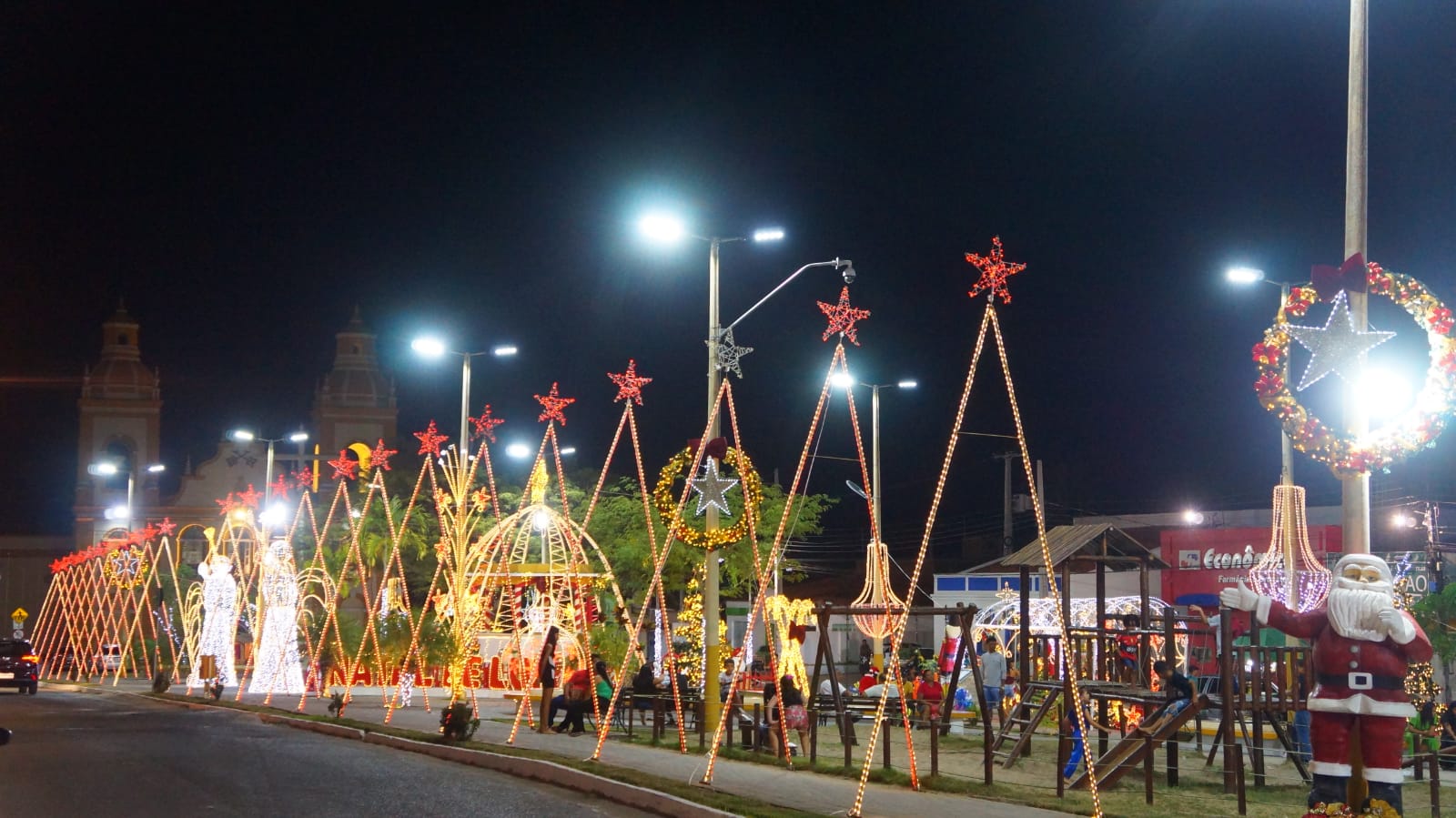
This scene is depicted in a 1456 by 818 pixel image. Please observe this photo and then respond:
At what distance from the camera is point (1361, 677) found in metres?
10.8

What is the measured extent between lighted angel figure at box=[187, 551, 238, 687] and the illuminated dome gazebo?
611 centimetres

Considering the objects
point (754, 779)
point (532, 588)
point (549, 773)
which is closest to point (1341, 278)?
point (754, 779)

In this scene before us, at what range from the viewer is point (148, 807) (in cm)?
1391

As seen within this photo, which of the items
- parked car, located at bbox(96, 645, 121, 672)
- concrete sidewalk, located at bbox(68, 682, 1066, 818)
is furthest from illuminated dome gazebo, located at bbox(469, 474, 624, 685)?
parked car, located at bbox(96, 645, 121, 672)

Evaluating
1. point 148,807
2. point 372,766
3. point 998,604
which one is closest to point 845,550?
point 998,604

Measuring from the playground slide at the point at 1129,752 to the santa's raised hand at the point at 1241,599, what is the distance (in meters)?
4.23

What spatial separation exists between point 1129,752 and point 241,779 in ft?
31.0

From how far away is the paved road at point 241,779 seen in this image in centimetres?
1402

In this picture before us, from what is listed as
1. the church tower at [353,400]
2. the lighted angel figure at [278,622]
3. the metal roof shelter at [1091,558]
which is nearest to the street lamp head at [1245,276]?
the metal roof shelter at [1091,558]

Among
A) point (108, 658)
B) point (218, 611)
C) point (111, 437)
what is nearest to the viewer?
point (218, 611)

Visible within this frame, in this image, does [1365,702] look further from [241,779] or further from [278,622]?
[278,622]

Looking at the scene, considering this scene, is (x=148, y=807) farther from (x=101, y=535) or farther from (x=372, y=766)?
(x=101, y=535)

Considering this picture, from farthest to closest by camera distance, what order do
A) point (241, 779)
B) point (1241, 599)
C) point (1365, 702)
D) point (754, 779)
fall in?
point (241, 779) < point (754, 779) < point (1241, 599) < point (1365, 702)

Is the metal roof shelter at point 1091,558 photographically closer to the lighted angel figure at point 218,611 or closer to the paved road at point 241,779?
the paved road at point 241,779
